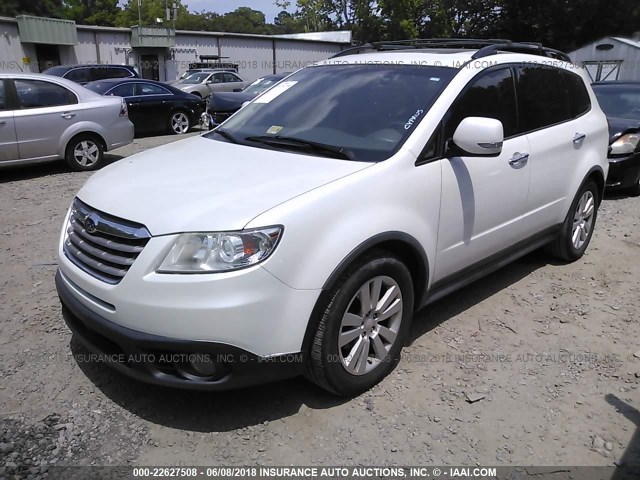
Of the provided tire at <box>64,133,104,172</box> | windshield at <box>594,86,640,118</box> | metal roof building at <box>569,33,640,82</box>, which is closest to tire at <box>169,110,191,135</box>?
tire at <box>64,133,104,172</box>

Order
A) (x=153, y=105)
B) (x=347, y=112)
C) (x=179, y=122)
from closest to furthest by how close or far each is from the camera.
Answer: (x=347, y=112) → (x=153, y=105) → (x=179, y=122)

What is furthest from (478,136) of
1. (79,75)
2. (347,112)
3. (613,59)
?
(613,59)

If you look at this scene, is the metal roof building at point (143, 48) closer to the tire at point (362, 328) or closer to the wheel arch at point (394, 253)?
the wheel arch at point (394, 253)

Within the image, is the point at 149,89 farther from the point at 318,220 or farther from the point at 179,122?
the point at 318,220

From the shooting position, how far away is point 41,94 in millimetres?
7930

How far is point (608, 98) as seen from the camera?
8289mm

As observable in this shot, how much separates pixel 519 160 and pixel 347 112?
128 cm

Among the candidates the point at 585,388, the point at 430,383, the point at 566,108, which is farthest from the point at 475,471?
the point at 566,108

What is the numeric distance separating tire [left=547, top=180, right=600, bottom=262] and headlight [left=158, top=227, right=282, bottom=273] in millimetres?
3181

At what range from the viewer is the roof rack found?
12.4 feet

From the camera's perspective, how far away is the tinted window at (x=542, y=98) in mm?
3885

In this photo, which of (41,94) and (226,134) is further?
(41,94)

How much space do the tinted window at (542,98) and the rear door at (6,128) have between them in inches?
270

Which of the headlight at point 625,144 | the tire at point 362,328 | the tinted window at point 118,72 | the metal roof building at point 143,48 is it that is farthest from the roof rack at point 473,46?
the metal roof building at point 143,48
